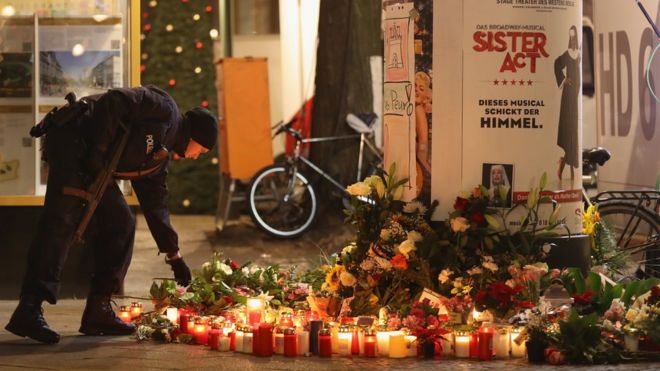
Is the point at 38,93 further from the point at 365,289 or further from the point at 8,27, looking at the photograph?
the point at 365,289

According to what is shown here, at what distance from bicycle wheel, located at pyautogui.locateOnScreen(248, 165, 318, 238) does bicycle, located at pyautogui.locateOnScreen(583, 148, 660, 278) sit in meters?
4.52

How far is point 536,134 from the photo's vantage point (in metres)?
8.39

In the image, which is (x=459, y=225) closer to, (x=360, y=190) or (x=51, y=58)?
(x=360, y=190)

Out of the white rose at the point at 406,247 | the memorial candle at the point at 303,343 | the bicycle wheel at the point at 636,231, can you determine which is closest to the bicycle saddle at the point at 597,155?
the bicycle wheel at the point at 636,231

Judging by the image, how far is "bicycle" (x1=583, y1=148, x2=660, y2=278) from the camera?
10.2m

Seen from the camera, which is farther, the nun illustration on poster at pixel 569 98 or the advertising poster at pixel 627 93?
the advertising poster at pixel 627 93

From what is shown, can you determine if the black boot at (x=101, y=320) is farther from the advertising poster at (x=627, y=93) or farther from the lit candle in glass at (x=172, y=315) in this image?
the advertising poster at (x=627, y=93)

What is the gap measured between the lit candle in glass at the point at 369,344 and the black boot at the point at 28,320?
1951 mm

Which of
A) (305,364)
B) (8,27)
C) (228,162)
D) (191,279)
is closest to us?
(305,364)

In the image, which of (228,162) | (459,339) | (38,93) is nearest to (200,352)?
(459,339)

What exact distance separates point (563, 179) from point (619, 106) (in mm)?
4283

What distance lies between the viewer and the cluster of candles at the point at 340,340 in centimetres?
765

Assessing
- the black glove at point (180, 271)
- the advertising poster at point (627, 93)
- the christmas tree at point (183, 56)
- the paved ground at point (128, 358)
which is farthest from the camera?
the christmas tree at point (183, 56)

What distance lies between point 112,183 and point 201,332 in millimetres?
1093
